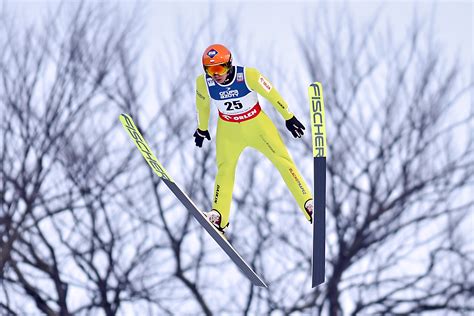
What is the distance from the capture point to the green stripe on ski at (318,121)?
292 inches

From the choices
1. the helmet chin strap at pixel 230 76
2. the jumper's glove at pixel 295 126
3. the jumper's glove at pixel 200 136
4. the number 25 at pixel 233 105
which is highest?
the helmet chin strap at pixel 230 76

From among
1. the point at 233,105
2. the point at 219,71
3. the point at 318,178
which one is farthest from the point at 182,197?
the point at 219,71

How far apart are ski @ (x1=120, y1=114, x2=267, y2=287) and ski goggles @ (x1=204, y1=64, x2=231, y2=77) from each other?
1.17 metres

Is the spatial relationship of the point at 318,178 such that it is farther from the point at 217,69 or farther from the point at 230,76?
the point at 217,69

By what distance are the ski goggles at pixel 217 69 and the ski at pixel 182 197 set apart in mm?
1169

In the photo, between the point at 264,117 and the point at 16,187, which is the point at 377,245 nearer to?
the point at 16,187

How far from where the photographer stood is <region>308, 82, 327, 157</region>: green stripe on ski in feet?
24.4

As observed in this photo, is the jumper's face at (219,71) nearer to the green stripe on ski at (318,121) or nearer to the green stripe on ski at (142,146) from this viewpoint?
the green stripe on ski at (318,121)

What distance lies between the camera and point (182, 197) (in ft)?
26.8

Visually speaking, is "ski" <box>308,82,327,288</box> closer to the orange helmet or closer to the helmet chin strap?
the helmet chin strap

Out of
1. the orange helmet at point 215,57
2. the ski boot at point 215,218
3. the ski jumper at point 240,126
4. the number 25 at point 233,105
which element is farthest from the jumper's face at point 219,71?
the ski boot at point 215,218

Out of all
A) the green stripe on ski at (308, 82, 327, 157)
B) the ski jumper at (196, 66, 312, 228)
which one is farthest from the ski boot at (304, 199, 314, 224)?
the green stripe on ski at (308, 82, 327, 157)

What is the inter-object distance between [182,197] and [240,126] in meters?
0.88

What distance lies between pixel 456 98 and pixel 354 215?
11.1ft
